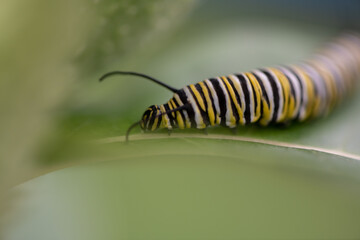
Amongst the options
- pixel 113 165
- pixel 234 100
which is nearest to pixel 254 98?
pixel 234 100

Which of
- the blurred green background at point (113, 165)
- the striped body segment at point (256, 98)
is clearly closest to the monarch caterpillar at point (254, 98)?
the striped body segment at point (256, 98)

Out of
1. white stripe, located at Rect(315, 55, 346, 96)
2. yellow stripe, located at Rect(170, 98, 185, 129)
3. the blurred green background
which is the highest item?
white stripe, located at Rect(315, 55, 346, 96)

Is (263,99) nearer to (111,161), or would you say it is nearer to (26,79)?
(111,161)

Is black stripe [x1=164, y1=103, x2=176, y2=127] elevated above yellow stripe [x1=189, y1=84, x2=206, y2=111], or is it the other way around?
yellow stripe [x1=189, y1=84, x2=206, y2=111]

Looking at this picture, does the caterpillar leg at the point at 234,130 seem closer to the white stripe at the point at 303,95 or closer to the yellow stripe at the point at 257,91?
the yellow stripe at the point at 257,91

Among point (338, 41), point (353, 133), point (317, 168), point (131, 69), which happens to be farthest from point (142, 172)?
point (338, 41)

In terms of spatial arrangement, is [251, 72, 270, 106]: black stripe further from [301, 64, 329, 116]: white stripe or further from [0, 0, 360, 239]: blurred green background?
[0, 0, 360, 239]: blurred green background

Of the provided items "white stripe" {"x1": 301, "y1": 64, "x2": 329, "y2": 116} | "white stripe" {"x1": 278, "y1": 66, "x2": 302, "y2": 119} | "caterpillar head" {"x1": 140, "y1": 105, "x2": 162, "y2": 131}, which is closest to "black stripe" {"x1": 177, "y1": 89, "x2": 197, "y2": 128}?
"caterpillar head" {"x1": 140, "y1": 105, "x2": 162, "y2": 131}
